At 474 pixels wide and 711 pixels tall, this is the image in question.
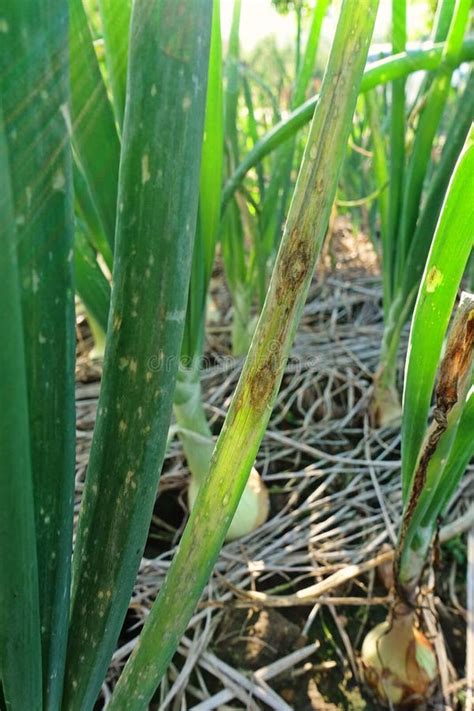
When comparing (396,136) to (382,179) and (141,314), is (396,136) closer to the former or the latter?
(382,179)

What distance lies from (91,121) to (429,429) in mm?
378

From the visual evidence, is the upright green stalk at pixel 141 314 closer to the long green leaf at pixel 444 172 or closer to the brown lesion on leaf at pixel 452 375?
the brown lesion on leaf at pixel 452 375

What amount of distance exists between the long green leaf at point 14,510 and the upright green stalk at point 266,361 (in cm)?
7

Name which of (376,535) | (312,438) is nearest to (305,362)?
(312,438)

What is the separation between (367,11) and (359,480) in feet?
2.16

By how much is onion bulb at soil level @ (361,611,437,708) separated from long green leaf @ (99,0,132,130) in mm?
541

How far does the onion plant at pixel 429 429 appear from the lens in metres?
0.35

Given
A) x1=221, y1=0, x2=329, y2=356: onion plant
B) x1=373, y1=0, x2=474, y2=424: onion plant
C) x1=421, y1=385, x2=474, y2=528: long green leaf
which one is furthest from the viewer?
x1=221, y1=0, x2=329, y2=356: onion plant

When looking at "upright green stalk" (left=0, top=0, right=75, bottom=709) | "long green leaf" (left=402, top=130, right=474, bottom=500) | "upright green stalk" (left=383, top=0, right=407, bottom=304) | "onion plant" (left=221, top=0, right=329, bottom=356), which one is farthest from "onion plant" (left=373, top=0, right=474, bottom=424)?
"upright green stalk" (left=0, top=0, right=75, bottom=709)

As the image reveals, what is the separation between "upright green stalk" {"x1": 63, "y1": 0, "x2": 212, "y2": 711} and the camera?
311 millimetres

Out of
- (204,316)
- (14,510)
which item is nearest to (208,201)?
(204,316)

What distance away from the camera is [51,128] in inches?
11.2

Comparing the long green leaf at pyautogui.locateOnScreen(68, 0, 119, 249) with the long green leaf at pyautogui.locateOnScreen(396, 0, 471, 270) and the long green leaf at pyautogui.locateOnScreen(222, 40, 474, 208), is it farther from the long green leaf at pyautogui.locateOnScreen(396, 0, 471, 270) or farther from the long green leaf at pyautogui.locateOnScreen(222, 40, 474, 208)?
the long green leaf at pyautogui.locateOnScreen(396, 0, 471, 270)

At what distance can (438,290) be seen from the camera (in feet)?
1.21
